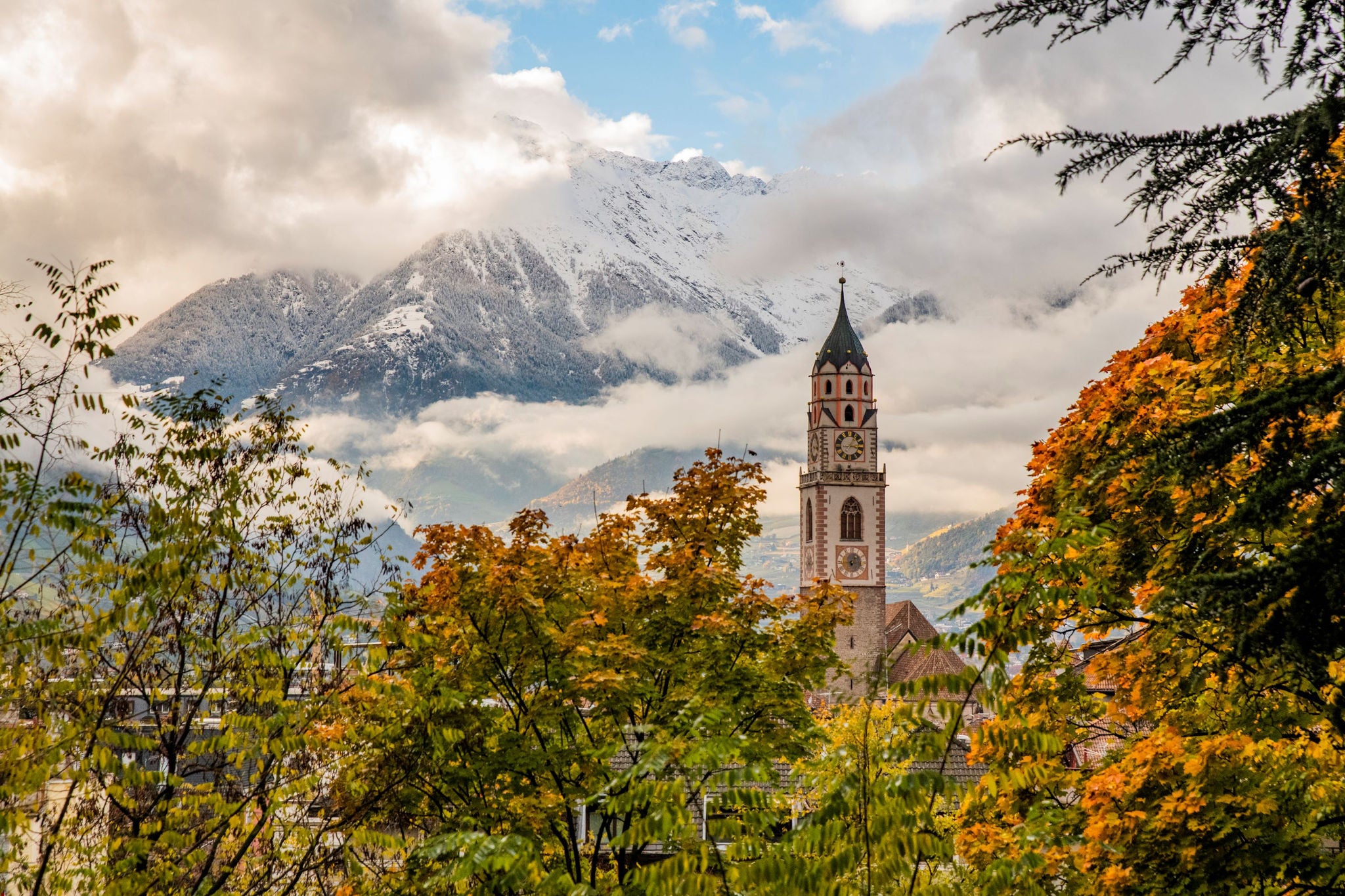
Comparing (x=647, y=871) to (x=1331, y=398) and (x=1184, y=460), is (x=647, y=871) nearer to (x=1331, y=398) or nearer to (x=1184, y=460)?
(x=1184, y=460)

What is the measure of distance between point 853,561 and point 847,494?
4.22m

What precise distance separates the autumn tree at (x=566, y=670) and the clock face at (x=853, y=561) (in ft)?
186

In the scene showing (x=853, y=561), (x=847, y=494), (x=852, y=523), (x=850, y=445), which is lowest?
(x=853, y=561)

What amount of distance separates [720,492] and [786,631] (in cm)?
212

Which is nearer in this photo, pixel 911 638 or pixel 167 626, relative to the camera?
Result: pixel 167 626

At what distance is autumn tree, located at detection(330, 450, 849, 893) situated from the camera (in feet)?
38.4

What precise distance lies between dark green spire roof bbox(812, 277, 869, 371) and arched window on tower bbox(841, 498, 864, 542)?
9.49 meters

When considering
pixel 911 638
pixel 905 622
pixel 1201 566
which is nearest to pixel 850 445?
pixel 905 622

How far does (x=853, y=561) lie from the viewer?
7069cm

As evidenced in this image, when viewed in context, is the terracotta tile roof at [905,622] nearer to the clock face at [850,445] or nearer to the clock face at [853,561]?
the clock face at [853,561]

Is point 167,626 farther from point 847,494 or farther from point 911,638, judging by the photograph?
point 847,494

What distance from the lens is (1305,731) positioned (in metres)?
12.0

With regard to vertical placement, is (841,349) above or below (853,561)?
above

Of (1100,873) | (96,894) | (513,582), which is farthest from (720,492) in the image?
(96,894)
